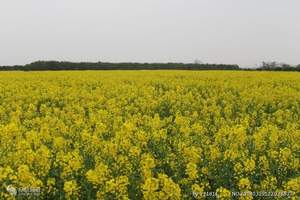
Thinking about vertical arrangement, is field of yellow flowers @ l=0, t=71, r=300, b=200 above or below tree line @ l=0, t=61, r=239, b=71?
above

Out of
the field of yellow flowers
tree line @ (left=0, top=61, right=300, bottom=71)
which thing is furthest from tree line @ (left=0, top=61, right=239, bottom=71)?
the field of yellow flowers

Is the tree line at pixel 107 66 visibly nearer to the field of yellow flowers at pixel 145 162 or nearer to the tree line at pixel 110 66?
the tree line at pixel 110 66

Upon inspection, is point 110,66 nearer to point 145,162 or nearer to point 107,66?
point 107,66

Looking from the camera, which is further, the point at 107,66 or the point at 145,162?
the point at 107,66

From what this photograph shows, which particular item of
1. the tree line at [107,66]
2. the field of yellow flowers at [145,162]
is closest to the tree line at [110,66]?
the tree line at [107,66]

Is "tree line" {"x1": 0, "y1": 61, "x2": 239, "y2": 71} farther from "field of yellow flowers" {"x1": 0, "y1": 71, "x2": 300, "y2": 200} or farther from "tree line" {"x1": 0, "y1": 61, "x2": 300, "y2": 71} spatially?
"field of yellow flowers" {"x1": 0, "y1": 71, "x2": 300, "y2": 200}

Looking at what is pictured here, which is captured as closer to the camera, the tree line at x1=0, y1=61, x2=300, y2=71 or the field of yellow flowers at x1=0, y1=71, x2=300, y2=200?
the field of yellow flowers at x1=0, y1=71, x2=300, y2=200

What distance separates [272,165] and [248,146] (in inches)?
30.4

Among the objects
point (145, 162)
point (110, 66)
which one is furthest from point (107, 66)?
point (145, 162)

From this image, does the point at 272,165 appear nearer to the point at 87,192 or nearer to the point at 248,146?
the point at 248,146

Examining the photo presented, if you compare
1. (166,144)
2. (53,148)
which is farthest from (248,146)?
(53,148)

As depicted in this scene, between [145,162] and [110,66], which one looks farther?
[110,66]

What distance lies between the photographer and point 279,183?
219 inches

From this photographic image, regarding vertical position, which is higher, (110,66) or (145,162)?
(145,162)
